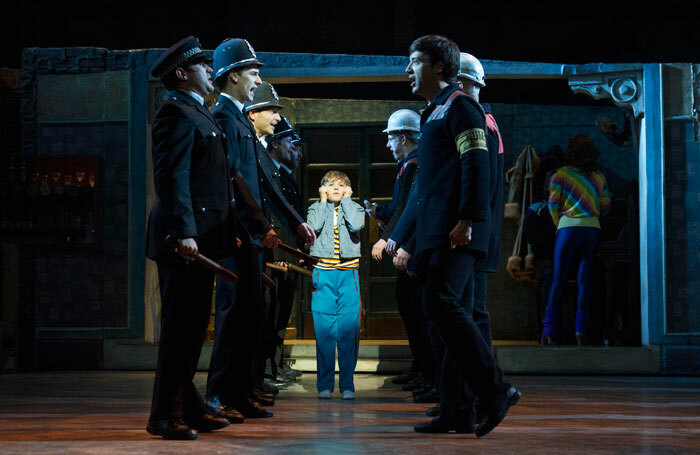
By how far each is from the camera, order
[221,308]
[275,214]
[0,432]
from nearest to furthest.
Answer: [0,432], [221,308], [275,214]

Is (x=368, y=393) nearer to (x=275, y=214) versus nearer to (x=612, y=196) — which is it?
(x=275, y=214)

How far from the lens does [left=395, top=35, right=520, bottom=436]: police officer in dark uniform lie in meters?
3.73

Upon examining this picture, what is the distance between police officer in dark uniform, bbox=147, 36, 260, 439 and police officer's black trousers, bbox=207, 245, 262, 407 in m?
0.41

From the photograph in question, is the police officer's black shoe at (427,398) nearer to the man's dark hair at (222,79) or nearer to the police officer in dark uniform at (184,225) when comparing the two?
the police officer in dark uniform at (184,225)

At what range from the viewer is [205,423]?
394 centimetres

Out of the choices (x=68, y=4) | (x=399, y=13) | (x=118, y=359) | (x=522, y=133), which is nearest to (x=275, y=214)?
(x=118, y=359)

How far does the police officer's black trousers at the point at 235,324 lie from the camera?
439 cm

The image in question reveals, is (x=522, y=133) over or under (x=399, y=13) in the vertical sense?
under

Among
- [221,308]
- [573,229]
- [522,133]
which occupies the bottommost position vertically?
[221,308]

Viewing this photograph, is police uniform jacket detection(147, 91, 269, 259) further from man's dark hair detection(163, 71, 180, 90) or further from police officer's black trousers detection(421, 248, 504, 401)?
police officer's black trousers detection(421, 248, 504, 401)

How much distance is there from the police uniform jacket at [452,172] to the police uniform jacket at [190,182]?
84cm

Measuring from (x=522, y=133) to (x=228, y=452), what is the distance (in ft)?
21.2

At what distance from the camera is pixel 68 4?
13.4 meters

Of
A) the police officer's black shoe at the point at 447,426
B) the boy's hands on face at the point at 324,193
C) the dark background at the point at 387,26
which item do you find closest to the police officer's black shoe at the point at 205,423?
the police officer's black shoe at the point at 447,426
